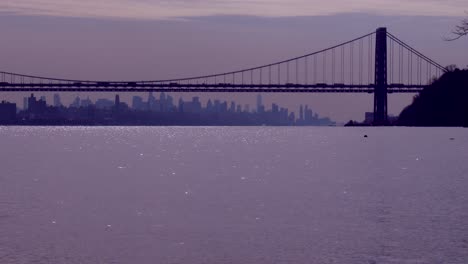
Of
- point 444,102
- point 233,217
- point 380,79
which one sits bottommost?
point 233,217

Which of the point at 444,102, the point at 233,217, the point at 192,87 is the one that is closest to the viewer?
the point at 233,217

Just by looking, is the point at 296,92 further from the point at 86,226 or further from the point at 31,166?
the point at 86,226

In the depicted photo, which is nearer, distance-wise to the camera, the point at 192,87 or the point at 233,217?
the point at 233,217

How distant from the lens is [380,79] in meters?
134

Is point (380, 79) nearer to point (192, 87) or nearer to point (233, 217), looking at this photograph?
point (192, 87)

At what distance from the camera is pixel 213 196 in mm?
36406

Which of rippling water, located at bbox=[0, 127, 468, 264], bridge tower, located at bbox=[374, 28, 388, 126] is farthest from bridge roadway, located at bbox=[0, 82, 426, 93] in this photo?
rippling water, located at bbox=[0, 127, 468, 264]

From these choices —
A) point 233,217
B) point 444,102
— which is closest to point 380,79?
point 444,102

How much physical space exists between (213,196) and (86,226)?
9.98m

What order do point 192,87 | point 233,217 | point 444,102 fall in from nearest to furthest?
point 233,217 → point 192,87 → point 444,102

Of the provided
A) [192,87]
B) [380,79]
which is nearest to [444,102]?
[380,79]

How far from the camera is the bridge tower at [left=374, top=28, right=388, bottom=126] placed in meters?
131

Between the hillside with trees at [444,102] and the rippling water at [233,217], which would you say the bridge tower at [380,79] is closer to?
the hillside with trees at [444,102]

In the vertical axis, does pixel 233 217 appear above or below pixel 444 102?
below
